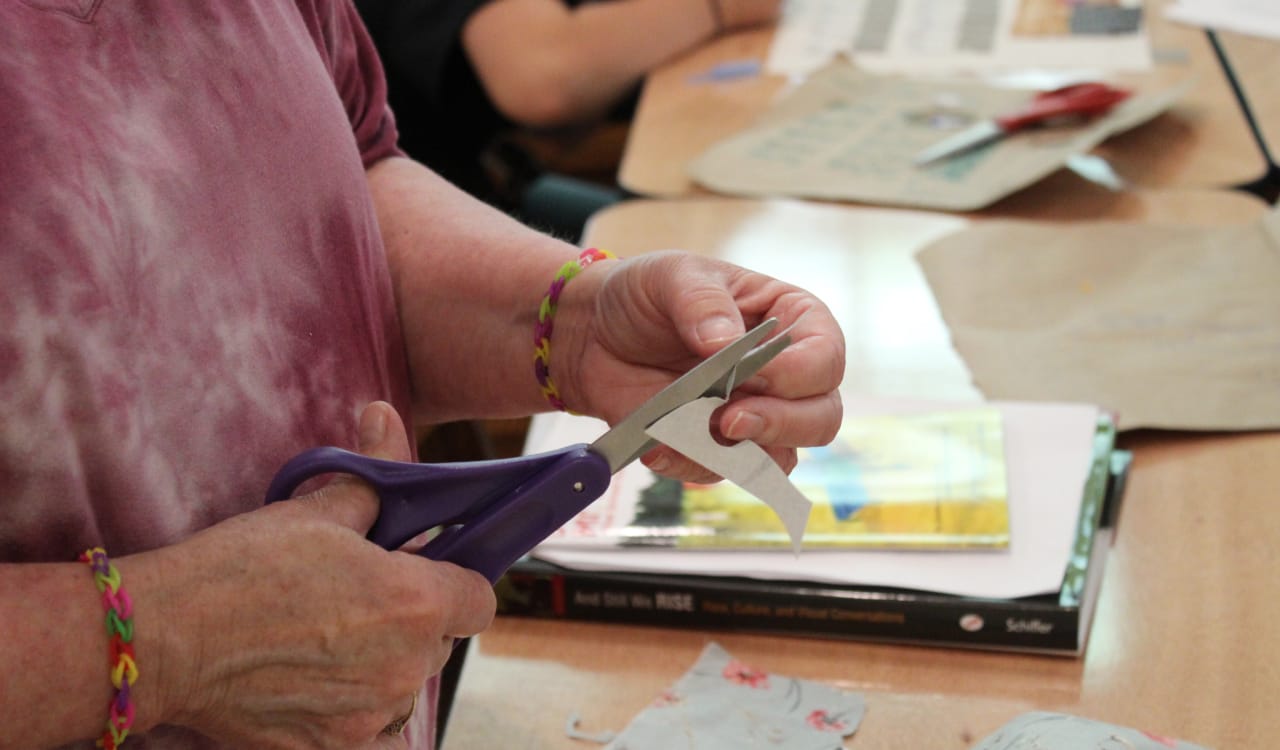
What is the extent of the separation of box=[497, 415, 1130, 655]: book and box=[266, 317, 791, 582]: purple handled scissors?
23cm

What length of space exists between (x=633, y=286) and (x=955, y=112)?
921mm

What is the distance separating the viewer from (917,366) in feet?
3.64

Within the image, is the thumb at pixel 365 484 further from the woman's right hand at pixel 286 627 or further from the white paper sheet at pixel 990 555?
the white paper sheet at pixel 990 555

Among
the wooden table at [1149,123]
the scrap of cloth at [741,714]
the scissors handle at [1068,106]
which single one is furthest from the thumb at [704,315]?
the scissors handle at [1068,106]

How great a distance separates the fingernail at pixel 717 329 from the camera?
655mm

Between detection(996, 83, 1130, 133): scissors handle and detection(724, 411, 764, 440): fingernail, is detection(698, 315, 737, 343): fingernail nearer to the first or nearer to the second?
detection(724, 411, 764, 440): fingernail

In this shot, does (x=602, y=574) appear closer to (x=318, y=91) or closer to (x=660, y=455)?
(x=660, y=455)

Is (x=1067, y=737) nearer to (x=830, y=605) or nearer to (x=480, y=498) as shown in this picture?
(x=830, y=605)

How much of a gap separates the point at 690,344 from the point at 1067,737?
0.95 feet

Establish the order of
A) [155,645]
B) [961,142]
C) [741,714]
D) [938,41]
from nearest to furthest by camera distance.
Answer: [155,645], [741,714], [961,142], [938,41]

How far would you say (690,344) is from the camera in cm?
67

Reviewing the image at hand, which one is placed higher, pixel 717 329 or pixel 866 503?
pixel 717 329

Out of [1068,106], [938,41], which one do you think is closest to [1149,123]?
[1068,106]

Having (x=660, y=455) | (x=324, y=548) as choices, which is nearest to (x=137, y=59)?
(x=324, y=548)
